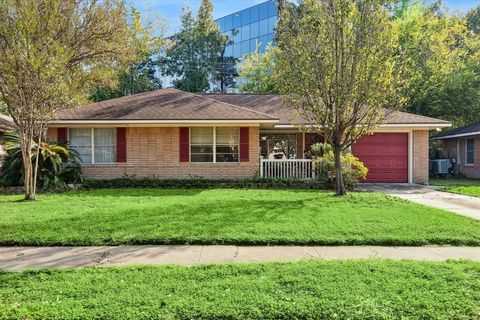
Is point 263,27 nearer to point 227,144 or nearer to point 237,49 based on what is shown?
point 237,49

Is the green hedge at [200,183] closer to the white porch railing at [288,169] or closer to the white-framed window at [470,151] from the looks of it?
the white porch railing at [288,169]

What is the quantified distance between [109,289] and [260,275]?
1.77 metres

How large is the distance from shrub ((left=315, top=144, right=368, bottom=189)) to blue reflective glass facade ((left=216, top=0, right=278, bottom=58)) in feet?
92.8

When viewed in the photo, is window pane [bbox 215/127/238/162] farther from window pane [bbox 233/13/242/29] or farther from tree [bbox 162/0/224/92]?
window pane [bbox 233/13/242/29]

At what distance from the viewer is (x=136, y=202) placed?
1012 cm

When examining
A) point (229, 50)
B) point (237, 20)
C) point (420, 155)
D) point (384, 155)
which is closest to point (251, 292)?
point (384, 155)

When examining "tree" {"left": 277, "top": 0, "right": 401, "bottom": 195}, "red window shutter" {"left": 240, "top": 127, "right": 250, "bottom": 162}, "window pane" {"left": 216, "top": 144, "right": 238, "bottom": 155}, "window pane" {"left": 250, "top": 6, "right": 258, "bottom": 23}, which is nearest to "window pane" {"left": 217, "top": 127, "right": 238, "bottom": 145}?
"window pane" {"left": 216, "top": 144, "right": 238, "bottom": 155}

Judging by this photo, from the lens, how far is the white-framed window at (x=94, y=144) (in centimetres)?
1521

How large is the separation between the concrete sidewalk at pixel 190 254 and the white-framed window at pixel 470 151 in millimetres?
18051

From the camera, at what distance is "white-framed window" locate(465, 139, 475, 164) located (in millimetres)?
21312

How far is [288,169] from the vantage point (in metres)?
15.5

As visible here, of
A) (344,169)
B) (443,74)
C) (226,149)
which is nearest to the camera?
(344,169)

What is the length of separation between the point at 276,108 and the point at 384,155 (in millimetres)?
5454

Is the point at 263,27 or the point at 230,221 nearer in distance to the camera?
the point at 230,221
